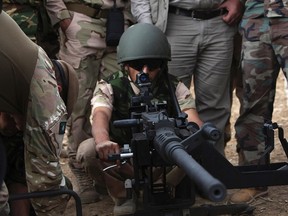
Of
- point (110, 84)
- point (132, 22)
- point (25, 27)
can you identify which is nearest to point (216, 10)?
point (132, 22)

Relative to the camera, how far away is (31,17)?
15.9 feet

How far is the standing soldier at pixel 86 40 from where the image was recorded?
4996 mm

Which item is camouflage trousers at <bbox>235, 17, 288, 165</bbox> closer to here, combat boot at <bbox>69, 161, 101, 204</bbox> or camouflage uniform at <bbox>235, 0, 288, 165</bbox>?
camouflage uniform at <bbox>235, 0, 288, 165</bbox>

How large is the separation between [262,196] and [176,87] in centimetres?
104

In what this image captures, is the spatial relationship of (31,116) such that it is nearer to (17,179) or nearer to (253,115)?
(17,179)

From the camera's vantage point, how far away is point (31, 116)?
114 inches

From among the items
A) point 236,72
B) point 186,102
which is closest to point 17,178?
point 186,102

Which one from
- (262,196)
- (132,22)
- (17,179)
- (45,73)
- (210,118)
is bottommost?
(262,196)

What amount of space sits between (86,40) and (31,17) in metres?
0.44

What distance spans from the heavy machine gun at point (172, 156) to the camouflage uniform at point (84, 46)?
3.11 ft

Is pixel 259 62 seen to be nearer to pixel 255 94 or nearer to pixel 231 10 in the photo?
pixel 255 94

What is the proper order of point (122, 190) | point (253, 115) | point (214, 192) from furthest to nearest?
1. point (253, 115)
2. point (122, 190)
3. point (214, 192)

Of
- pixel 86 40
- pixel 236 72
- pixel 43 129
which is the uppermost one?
pixel 43 129

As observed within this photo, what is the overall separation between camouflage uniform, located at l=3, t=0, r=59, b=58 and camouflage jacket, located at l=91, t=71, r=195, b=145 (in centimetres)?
69
